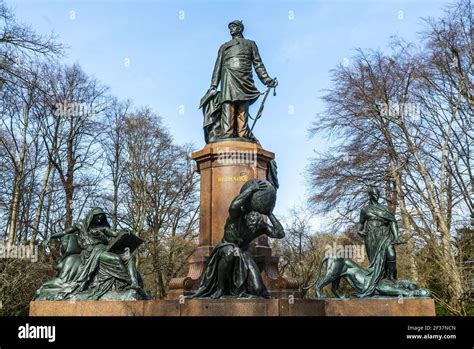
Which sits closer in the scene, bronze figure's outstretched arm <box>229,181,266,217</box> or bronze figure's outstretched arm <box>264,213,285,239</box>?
bronze figure's outstretched arm <box>229,181,266,217</box>

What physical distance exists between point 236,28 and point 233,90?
5.56ft

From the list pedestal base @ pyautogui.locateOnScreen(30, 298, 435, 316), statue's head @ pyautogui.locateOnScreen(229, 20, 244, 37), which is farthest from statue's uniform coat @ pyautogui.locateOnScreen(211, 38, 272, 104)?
pedestal base @ pyautogui.locateOnScreen(30, 298, 435, 316)

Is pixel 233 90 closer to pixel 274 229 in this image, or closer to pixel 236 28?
pixel 236 28

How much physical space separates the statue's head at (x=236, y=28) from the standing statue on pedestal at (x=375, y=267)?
5.02m

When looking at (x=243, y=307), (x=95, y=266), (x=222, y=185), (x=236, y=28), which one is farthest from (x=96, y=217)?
(x=236, y=28)

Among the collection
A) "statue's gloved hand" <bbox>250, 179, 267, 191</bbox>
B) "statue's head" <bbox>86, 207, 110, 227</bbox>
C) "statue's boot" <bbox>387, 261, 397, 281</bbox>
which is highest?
"statue's gloved hand" <bbox>250, 179, 267, 191</bbox>

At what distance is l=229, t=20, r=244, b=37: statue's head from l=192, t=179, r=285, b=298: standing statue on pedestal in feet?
17.4

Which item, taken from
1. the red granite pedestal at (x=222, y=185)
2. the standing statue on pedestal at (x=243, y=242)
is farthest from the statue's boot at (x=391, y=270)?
the standing statue on pedestal at (x=243, y=242)

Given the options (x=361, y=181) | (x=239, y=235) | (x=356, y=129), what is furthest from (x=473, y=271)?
(x=239, y=235)

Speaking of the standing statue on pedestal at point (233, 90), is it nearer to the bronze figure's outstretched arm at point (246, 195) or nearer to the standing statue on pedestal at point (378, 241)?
the standing statue on pedestal at point (378, 241)

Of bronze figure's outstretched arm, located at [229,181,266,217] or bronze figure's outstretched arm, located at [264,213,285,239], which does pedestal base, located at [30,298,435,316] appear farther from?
bronze figure's outstretched arm, located at [229,181,266,217]

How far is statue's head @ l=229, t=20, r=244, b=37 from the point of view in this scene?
43.2ft

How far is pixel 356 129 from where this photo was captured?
25.2 m
